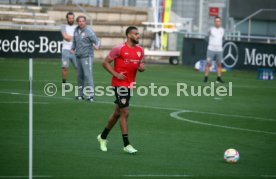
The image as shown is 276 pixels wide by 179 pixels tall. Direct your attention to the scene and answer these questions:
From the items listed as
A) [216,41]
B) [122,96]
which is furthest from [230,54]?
[122,96]

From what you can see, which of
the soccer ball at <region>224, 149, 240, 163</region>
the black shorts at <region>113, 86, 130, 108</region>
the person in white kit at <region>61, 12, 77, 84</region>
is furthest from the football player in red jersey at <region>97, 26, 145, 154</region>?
the person in white kit at <region>61, 12, 77, 84</region>

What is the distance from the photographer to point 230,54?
36062 mm

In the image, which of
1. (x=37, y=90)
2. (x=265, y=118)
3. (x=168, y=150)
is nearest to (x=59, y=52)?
(x=37, y=90)

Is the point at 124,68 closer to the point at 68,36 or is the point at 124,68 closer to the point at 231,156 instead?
the point at 231,156

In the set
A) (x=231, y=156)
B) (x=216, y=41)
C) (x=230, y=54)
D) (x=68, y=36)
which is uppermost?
(x=68, y=36)

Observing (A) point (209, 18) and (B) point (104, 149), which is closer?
(B) point (104, 149)

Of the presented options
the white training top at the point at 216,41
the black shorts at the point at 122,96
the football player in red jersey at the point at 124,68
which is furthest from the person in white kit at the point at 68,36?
the black shorts at the point at 122,96

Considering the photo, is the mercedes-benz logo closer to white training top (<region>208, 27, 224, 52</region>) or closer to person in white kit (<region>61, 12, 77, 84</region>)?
white training top (<region>208, 27, 224, 52</region>)

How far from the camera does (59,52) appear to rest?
35.9m

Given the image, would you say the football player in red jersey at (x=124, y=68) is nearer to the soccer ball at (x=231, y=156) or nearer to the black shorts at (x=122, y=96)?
the black shorts at (x=122, y=96)

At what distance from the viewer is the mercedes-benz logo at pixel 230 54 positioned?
118 feet

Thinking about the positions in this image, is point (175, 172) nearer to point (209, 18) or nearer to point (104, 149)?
point (104, 149)

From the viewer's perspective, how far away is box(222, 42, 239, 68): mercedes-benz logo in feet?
118

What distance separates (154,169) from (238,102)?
37.6ft
